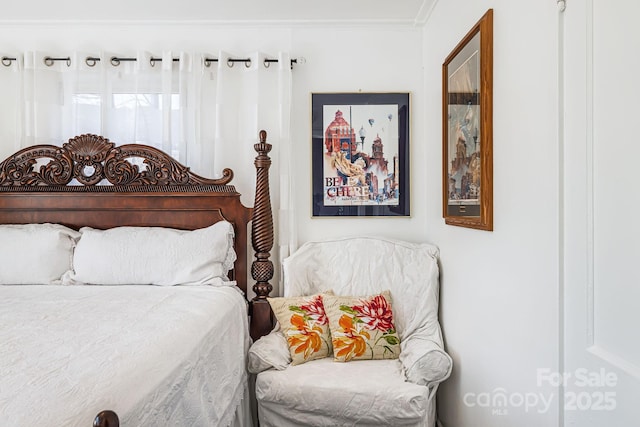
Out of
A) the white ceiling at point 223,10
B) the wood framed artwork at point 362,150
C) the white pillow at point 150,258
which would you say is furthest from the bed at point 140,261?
the white ceiling at point 223,10

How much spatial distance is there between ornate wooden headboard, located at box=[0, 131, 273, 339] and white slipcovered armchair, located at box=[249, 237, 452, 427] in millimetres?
494

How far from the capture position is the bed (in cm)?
163

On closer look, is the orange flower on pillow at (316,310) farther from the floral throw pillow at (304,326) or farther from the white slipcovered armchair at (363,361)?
the white slipcovered armchair at (363,361)

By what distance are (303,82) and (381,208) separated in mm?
936

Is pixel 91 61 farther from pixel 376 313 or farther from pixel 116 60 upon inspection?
pixel 376 313

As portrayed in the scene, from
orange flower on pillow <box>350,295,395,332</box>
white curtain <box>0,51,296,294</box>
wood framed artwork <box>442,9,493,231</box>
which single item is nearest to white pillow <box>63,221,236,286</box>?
white curtain <box>0,51,296,294</box>

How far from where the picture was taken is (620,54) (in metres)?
1.03

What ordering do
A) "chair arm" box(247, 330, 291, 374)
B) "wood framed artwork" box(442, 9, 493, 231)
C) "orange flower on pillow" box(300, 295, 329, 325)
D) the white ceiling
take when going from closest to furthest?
"wood framed artwork" box(442, 9, 493, 231) → "chair arm" box(247, 330, 291, 374) → "orange flower on pillow" box(300, 295, 329, 325) → the white ceiling

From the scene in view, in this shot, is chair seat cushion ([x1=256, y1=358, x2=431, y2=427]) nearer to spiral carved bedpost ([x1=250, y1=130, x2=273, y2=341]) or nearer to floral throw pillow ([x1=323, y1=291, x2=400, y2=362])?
floral throw pillow ([x1=323, y1=291, x2=400, y2=362])

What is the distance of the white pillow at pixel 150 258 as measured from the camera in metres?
2.48

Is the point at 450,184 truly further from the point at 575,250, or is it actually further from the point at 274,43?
the point at 274,43

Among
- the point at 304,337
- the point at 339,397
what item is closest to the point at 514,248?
the point at 339,397

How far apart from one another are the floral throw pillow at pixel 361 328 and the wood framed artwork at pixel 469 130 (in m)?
0.63

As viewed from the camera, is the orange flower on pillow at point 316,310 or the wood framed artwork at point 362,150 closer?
the orange flower on pillow at point 316,310
